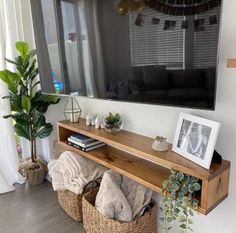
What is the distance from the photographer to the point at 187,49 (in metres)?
1.09

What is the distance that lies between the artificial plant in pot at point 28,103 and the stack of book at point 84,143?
0.58m

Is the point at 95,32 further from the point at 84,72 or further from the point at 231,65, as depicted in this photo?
the point at 231,65

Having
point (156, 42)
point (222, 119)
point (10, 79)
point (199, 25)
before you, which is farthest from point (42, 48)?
point (222, 119)

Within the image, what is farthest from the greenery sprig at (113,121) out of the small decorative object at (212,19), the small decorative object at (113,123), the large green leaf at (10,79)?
the large green leaf at (10,79)

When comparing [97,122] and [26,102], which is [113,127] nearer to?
[97,122]

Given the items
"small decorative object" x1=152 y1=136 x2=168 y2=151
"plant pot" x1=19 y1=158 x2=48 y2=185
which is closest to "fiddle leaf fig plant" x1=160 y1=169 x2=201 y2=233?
"small decorative object" x1=152 y1=136 x2=168 y2=151

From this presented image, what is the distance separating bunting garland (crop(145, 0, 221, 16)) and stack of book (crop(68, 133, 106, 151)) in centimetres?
109

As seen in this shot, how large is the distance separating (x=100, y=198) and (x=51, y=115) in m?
1.23

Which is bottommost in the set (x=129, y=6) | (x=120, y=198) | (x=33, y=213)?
(x=33, y=213)

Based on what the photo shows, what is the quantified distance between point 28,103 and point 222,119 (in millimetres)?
1656

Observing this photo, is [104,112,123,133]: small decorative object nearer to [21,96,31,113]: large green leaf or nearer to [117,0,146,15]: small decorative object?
[117,0,146,15]: small decorative object

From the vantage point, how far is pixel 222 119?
125 cm

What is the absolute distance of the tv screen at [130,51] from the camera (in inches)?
41.9

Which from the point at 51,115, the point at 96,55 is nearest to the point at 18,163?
the point at 51,115
